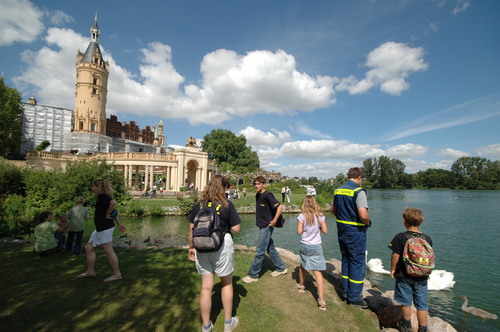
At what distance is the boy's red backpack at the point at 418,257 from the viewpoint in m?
3.36

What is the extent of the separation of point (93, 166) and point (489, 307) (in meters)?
23.8

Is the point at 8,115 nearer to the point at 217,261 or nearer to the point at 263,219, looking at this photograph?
the point at 263,219

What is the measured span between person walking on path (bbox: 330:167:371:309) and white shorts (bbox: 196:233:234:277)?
211 cm

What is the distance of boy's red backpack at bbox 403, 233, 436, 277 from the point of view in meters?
3.36

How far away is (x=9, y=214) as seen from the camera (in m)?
16.9

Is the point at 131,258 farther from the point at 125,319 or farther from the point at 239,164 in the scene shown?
the point at 239,164

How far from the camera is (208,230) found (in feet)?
9.95

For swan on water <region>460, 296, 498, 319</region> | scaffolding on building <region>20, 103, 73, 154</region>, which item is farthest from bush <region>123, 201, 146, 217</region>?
scaffolding on building <region>20, 103, 73, 154</region>

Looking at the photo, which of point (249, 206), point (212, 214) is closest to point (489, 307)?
point (212, 214)

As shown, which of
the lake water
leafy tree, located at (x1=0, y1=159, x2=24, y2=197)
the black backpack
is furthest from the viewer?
leafy tree, located at (x1=0, y1=159, x2=24, y2=197)

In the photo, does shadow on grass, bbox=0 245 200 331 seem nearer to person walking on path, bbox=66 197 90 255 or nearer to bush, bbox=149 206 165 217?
person walking on path, bbox=66 197 90 255

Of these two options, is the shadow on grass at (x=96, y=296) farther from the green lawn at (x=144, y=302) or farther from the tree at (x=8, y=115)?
the tree at (x=8, y=115)

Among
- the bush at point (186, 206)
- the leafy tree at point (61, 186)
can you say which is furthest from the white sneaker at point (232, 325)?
the leafy tree at point (61, 186)

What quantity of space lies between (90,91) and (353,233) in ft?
191
